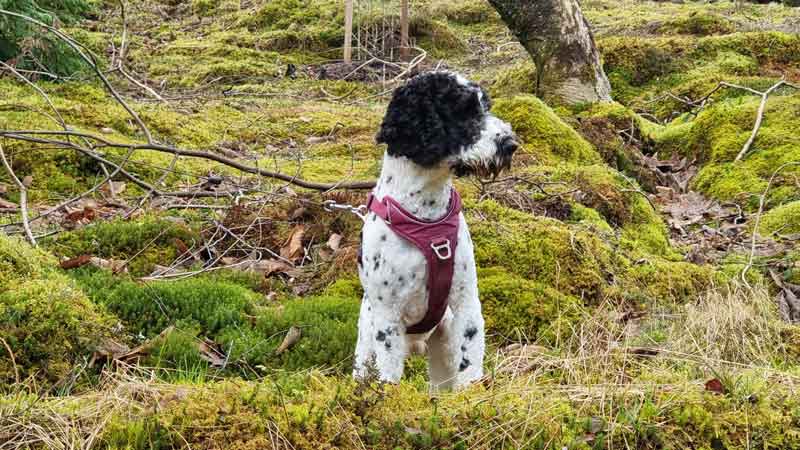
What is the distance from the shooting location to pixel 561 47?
39.5ft

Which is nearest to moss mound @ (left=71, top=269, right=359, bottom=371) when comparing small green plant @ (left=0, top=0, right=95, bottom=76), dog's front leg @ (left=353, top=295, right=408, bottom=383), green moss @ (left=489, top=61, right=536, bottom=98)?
dog's front leg @ (left=353, top=295, right=408, bottom=383)

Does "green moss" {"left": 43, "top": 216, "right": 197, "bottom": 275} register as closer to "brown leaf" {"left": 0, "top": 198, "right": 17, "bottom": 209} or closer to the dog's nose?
"brown leaf" {"left": 0, "top": 198, "right": 17, "bottom": 209}

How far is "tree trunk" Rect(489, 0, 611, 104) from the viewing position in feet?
39.5

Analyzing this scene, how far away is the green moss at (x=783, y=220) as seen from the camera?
7.99 m

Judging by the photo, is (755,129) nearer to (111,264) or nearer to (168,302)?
(168,302)

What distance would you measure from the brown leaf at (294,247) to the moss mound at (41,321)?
7.21ft

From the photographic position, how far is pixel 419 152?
388 centimetres

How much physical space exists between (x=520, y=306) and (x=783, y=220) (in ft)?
13.4

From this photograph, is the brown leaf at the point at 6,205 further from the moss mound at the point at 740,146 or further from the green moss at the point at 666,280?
the moss mound at the point at 740,146

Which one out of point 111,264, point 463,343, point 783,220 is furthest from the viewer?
point 783,220

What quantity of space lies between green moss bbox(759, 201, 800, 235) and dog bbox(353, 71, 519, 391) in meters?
5.21

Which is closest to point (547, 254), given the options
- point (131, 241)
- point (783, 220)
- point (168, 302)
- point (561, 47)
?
point (168, 302)

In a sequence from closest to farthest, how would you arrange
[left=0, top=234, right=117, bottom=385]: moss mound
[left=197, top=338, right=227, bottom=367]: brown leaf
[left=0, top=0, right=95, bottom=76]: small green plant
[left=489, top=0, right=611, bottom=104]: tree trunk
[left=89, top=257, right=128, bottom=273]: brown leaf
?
[left=0, top=234, right=117, bottom=385]: moss mound → [left=197, top=338, right=227, bottom=367]: brown leaf → [left=89, top=257, right=128, bottom=273]: brown leaf → [left=0, top=0, right=95, bottom=76]: small green plant → [left=489, top=0, right=611, bottom=104]: tree trunk

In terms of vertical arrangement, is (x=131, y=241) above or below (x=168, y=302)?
below
